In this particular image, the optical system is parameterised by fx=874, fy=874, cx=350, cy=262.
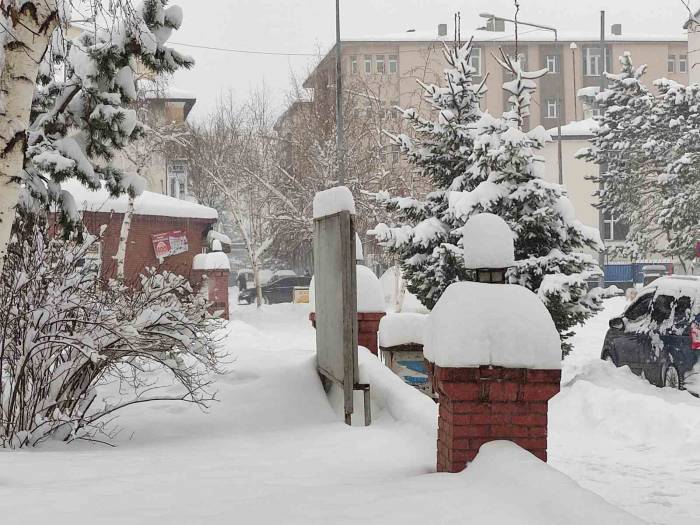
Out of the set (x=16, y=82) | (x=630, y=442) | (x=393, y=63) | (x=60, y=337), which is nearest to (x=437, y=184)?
(x=630, y=442)

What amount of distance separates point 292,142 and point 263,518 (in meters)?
29.3

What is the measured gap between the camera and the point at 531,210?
13.0 m

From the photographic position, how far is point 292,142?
3278 cm

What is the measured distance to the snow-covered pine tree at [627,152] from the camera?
106 ft

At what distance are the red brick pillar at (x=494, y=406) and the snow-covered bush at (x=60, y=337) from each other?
3088mm

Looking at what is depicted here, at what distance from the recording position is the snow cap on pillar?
17.5 feet

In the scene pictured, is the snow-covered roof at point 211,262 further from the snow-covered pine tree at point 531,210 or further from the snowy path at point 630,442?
the snowy path at point 630,442

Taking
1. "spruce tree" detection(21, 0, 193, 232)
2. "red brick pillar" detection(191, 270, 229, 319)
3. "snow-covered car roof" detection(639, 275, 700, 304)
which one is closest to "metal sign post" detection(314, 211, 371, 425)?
"spruce tree" detection(21, 0, 193, 232)

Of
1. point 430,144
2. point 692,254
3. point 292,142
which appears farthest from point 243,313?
point 430,144

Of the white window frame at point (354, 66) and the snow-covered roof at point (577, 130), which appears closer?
the white window frame at point (354, 66)

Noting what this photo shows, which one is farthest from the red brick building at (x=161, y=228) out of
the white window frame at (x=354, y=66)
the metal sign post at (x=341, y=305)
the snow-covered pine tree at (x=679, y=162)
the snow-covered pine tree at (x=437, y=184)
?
the metal sign post at (x=341, y=305)

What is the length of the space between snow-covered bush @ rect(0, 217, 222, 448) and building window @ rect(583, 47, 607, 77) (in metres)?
67.7

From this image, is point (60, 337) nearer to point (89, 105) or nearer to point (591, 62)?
point (89, 105)

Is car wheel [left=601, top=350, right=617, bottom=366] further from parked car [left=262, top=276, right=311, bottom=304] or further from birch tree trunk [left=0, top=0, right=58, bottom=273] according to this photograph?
parked car [left=262, top=276, right=311, bottom=304]
